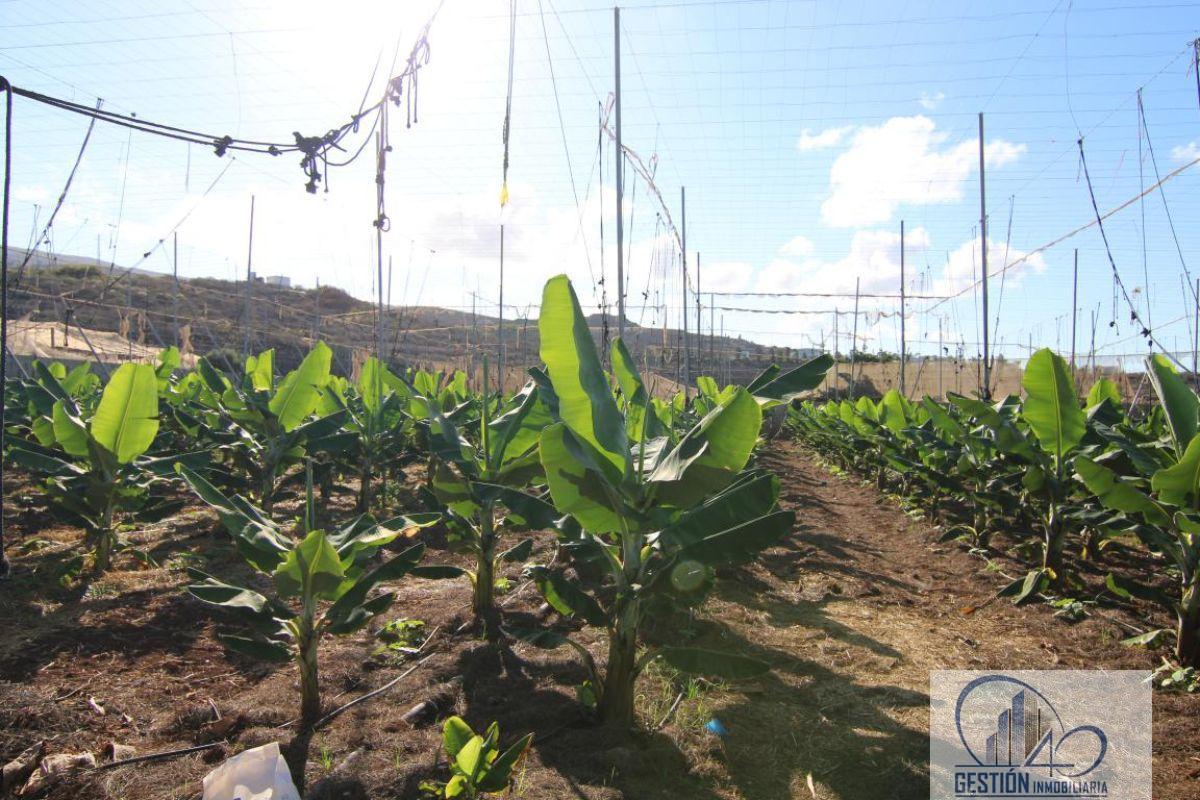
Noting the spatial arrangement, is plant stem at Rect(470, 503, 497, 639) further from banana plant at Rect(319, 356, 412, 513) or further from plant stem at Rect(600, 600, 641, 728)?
banana plant at Rect(319, 356, 412, 513)

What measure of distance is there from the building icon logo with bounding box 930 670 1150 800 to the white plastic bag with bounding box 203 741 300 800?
2.44 m

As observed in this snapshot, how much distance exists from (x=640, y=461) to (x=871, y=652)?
240cm

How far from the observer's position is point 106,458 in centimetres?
528

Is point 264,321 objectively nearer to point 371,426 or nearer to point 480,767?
point 371,426

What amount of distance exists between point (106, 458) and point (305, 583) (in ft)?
10.8

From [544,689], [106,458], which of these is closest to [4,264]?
[106,458]

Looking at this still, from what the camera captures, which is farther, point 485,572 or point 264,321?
point 264,321

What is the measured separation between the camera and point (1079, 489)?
547cm

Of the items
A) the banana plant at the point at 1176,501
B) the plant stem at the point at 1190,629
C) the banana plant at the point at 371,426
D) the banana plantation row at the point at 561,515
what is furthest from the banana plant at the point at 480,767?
the banana plant at the point at 371,426

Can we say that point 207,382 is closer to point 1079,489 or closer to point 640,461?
point 640,461

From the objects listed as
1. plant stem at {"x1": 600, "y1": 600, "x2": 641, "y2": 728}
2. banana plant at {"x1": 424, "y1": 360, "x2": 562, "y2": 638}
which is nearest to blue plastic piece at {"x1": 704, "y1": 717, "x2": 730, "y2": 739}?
plant stem at {"x1": 600, "y1": 600, "x2": 641, "y2": 728}

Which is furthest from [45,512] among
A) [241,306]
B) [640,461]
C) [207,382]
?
[241,306]

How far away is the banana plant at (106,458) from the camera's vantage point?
5172mm

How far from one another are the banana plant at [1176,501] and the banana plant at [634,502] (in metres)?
2.40
